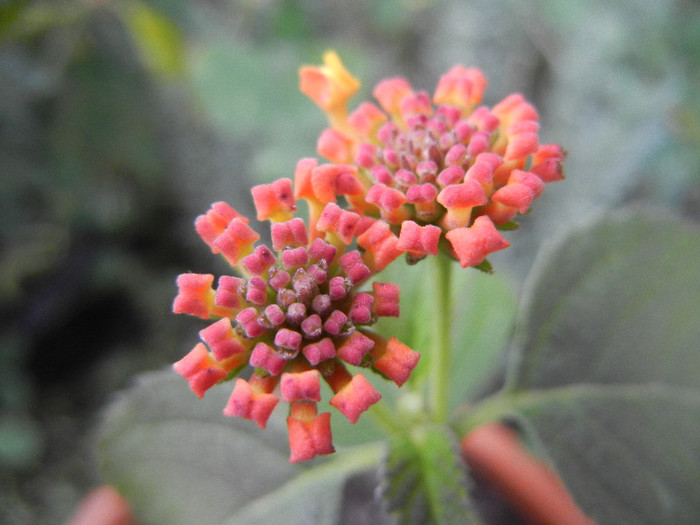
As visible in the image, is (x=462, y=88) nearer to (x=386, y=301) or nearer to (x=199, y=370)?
(x=386, y=301)

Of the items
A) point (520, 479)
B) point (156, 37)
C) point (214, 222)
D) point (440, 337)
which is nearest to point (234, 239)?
point (214, 222)

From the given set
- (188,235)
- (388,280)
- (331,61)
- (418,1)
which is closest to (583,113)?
(418,1)

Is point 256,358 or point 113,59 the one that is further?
point 113,59

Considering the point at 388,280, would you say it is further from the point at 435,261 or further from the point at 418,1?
the point at 418,1

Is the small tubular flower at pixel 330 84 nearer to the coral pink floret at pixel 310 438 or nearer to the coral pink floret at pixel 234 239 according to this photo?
the coral pink floret at pixel 234 239

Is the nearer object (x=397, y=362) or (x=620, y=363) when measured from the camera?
(x=397, y=362)

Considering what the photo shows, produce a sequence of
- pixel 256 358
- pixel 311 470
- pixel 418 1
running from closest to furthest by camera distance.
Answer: pixel 256 358 < pixel 311 470 < pixel 418 1
